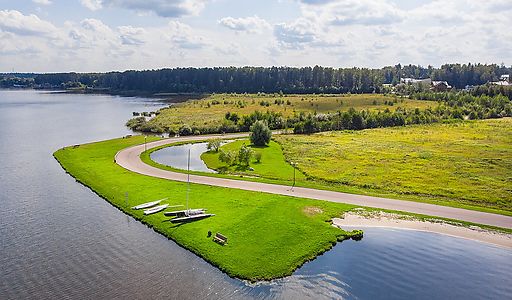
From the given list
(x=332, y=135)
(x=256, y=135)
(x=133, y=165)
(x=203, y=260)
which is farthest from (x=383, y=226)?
(x=332, y=135)

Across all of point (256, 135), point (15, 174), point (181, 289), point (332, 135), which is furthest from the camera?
point (332, 135)

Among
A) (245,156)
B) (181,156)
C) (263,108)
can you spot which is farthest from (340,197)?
(263,108)

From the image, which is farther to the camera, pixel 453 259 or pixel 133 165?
pixel 133 165

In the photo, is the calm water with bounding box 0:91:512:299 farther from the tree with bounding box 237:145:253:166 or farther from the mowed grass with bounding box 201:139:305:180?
the tree with bounding box 237:145:253:166

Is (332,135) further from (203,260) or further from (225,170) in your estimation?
(203,260)

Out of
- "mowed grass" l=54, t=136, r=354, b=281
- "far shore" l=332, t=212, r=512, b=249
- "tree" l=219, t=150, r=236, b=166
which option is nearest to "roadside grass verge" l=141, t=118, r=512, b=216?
"tree" l=219, t=150, r=236, b=166

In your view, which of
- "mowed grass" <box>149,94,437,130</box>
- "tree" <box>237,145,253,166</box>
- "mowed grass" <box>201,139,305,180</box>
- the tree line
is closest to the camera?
"mowed grass" <box>201,139,305,180</box>

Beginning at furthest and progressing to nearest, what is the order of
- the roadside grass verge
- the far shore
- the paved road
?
the roadside grass verge
the paved road
the far shore
